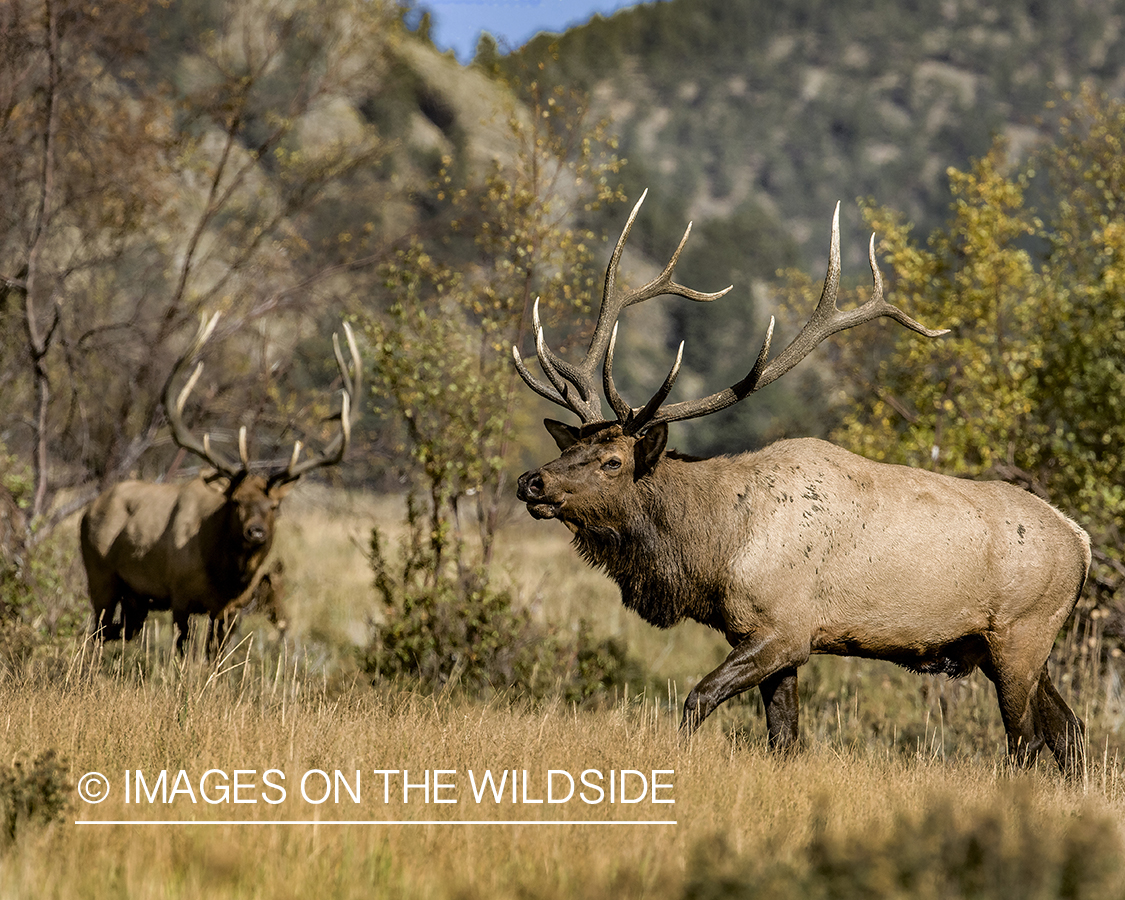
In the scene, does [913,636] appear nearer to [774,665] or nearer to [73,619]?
[774,665]

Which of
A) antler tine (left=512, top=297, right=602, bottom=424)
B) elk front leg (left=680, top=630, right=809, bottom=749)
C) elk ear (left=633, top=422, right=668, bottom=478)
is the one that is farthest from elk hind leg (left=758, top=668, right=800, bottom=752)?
antler tine (left=512, top=297, right=602, bottom=424)

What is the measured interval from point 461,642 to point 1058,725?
368cm

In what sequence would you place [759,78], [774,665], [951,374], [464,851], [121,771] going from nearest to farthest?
[464,851]
[121,771]
[774,665]
[951,374]
[759,78]

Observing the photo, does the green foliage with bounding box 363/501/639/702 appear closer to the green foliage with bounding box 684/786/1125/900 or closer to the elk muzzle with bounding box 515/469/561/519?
the elk muzzle with bounding box 515/469/561/519

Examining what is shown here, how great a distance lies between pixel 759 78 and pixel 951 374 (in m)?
156

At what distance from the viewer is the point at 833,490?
19.2ft

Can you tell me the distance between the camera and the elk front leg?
214 inches

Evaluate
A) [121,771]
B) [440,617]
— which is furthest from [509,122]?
[121,771]

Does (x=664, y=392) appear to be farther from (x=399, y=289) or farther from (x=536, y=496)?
(x=399, y=289)

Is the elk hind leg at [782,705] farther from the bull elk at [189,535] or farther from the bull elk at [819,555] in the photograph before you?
the bull elk at [189,535]

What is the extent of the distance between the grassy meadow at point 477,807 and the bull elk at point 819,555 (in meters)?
0.48

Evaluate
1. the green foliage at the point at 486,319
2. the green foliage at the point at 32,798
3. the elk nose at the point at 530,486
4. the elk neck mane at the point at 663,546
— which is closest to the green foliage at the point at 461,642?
the green foliage at the point at 486,319

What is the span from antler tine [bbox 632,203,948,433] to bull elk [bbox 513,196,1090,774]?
0.02 metres

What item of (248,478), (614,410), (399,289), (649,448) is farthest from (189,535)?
(649,448)
